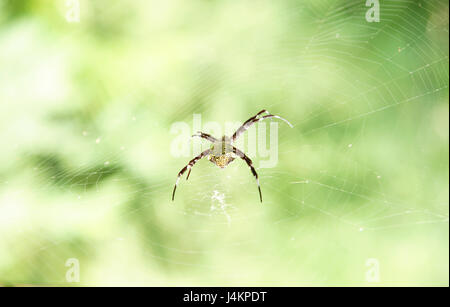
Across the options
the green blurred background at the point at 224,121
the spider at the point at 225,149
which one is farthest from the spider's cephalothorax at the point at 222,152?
the green blurred background at the point at 224,121

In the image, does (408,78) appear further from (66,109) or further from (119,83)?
(66,109)

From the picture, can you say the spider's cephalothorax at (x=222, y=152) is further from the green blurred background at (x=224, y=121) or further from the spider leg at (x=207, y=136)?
the green blurred background at (x=224, y=121)

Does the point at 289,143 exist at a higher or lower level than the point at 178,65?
lower

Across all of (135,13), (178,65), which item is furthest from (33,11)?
(178,65)

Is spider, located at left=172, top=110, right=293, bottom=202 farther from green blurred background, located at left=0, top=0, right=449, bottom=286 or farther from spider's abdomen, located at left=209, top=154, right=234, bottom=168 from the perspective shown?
green blurred background, located at left=0, top=0, right=449, bottom=286

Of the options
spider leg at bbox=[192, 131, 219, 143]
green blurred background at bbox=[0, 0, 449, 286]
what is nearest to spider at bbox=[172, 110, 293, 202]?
spider leg at bbox=[192, 131, 219, 143]
